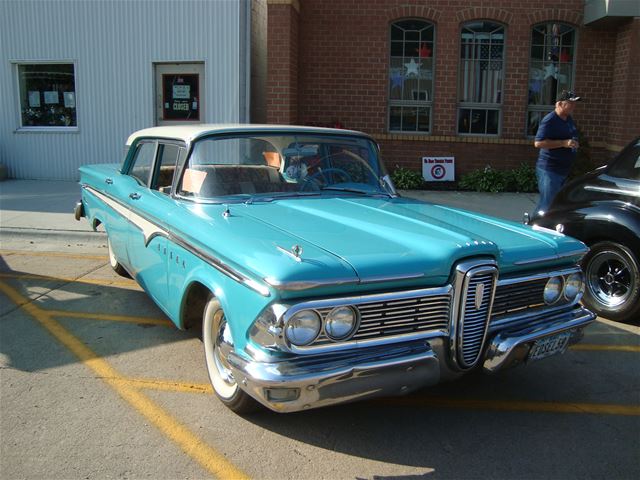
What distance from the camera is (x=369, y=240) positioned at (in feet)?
11.2

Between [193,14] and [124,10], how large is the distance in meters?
1.48

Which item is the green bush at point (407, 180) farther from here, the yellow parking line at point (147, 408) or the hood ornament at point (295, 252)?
the hood ornament at point (295, 252)

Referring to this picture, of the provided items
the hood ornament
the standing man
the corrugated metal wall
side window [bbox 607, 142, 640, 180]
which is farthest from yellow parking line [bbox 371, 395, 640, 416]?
the corrugated metal wall

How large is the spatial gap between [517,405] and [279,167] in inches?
92.9

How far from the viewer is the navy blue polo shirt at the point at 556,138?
23.7 feet

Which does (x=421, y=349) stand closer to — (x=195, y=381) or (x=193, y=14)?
(x=195, y=381)

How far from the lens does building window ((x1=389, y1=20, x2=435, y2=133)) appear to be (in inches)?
487

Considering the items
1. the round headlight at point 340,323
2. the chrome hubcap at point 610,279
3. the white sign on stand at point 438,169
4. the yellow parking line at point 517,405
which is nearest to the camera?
the round headlight at point 340,323

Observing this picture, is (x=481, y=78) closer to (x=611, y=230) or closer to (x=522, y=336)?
(x=611, y=230)

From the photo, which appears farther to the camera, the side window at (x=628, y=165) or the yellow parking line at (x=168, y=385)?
the side window at (x=628, y=165)

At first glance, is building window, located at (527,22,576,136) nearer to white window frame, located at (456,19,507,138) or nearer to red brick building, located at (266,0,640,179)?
red brick building, located at (266,0,640,179)

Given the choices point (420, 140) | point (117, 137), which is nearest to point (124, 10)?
point (117, 137)

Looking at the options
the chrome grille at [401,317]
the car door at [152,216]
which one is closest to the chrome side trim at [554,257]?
the chrome grille at [401,317]

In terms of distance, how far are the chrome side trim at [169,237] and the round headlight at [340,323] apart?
1.06 feet
